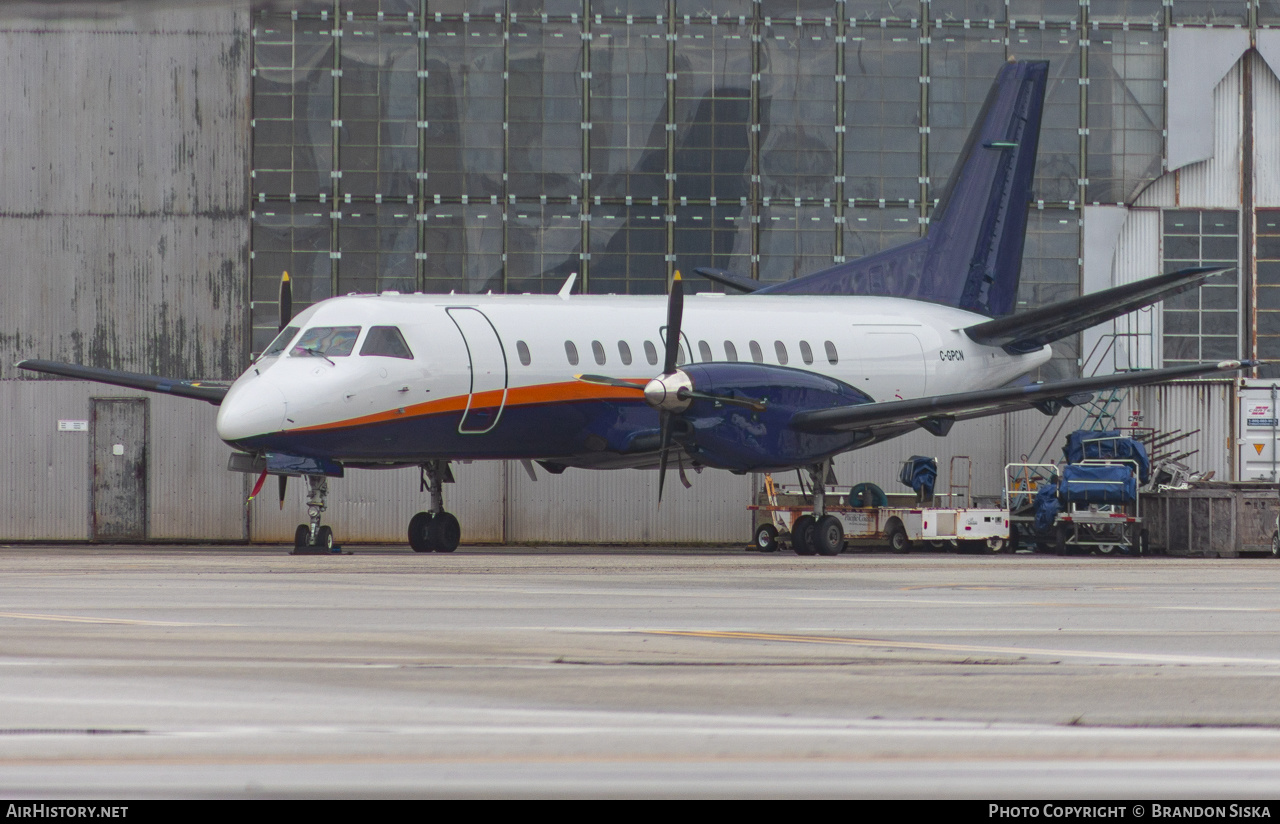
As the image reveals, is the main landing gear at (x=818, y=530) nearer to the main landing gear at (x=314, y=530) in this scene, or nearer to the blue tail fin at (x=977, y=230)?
the blue tail fin at (x=977, y=230)

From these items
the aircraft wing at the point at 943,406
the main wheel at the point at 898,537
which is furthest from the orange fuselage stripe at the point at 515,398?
the main wheel at the point at 898,537

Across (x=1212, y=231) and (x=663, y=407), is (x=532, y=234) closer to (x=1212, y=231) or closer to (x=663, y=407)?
(x=663, y=407)

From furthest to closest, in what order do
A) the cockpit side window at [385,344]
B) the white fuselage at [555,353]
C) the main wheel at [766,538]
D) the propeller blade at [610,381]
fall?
the main wheel at [766,538]
the propeller blade at [610,381]
the cockpit side window at [385,344]
the white fuselage at [555,353]

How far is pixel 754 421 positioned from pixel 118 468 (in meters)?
15.8

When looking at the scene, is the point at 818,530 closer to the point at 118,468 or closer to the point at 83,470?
the point at 118,468

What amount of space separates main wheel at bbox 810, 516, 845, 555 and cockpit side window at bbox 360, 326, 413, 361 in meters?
6.93

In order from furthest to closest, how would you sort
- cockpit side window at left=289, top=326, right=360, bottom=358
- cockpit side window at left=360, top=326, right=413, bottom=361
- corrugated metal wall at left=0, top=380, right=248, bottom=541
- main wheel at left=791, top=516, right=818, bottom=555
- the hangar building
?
the hangar building
corrugated metal wall at left=0, top=380, right=248, bottom=541
main wheel at left=791, top=516, right=818, bottom=555
cockpit side window at left=360, top=326, right=413, bottom=361
cockpit side window at left=289, top=326, right=360, bottom=358

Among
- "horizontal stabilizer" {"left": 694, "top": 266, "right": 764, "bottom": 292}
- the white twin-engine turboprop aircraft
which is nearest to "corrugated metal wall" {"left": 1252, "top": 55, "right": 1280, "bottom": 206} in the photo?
the white twin-engine turboprop aircraft

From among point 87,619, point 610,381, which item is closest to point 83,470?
point 610,381

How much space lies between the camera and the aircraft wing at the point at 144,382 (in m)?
26.0

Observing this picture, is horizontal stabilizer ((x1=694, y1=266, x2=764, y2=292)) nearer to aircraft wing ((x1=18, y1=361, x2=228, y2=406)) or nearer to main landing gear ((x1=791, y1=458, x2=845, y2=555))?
main landing gear ((x1=791, y1=458, x2=845, y2=555))

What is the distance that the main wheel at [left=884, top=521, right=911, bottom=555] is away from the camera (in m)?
30.2

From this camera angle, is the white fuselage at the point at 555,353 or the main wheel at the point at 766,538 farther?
the main wheel at the point at 766,538

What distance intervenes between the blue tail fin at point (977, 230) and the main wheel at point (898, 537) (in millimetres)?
4188
